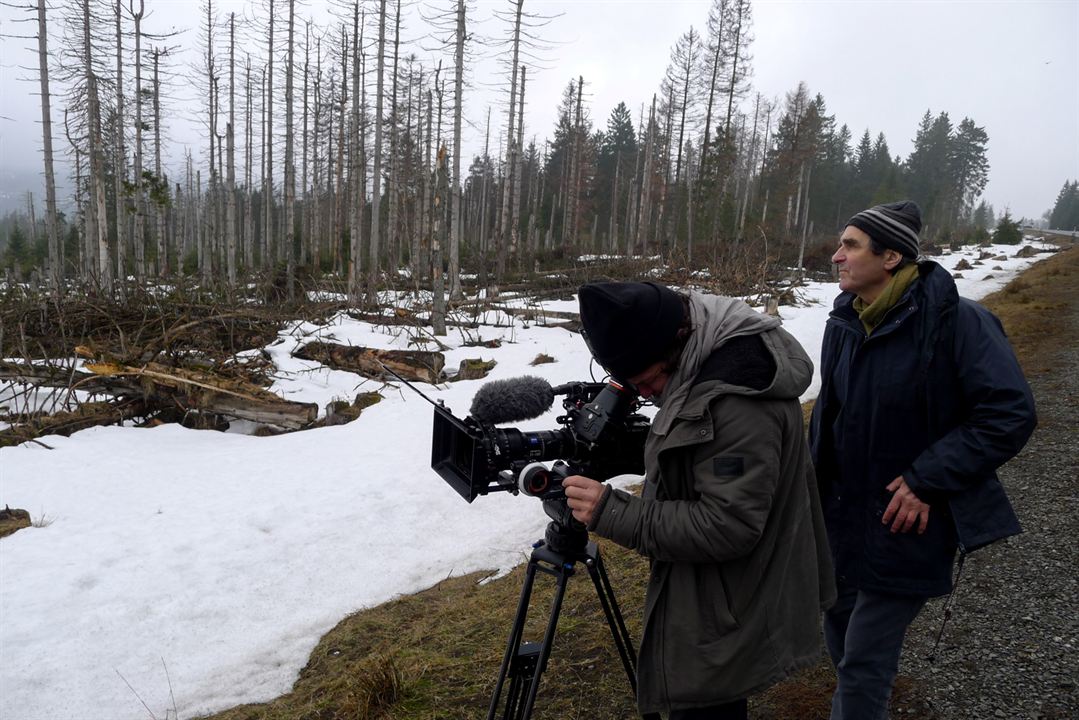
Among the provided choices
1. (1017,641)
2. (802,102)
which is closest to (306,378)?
(1017,641)

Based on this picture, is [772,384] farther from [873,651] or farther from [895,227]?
[873,651]

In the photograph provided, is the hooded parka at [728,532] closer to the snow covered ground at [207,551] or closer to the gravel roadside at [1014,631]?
the gravel roadside at [1014,631]

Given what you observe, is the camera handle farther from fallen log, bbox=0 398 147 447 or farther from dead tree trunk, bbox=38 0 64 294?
dead tree trunk, bbox=38 0 64 294

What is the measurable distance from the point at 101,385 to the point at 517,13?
1517cm

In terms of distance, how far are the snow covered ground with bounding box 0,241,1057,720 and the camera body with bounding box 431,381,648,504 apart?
2.87 m

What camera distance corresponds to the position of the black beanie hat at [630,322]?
1.55m

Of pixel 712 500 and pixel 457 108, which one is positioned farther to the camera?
pixel 457 108

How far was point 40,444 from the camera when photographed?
700 centimetres

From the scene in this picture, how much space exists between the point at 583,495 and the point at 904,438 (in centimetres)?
124

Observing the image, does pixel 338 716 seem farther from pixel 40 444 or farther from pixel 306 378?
pixel 306 378

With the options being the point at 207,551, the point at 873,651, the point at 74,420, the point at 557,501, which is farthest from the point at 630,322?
the point at 74,420

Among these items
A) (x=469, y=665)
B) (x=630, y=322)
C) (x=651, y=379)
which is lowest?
(x=469, y=665)

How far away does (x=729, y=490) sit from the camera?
4.77ft

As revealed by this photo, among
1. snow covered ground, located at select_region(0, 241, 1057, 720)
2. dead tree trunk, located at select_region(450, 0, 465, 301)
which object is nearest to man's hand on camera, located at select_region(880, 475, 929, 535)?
snow covered ground, located at select_region(0, 241, 1057, 720)
